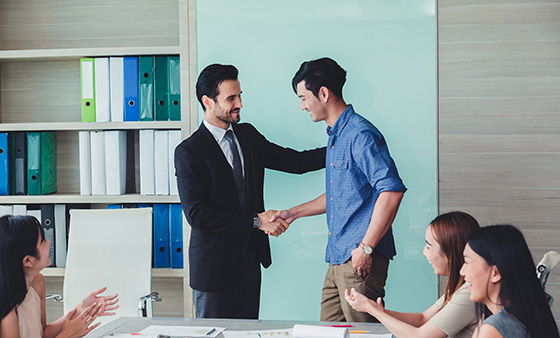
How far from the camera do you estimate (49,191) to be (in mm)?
3348

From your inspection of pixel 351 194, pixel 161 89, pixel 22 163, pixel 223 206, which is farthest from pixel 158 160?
pixel 351 194

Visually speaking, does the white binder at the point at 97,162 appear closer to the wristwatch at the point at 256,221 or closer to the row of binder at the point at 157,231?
the row of binder at the point at 157,231

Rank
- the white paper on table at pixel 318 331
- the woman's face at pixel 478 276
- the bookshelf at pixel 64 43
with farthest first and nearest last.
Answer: the bookshelf at pixel 64 43
the white paper on table at pixel 318 331
the woman's face at pixel 478 276

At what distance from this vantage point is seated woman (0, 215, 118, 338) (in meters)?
1.79

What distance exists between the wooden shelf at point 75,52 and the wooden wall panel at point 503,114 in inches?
57.8

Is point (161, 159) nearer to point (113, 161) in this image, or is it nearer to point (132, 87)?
point (113, 161)

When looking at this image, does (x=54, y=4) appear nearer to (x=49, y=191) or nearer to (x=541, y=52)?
(x=49, y=191)

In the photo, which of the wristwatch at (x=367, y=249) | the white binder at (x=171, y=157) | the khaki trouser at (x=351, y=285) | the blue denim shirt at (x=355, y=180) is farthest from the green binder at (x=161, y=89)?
the wristwatch at (x=367, y=249)

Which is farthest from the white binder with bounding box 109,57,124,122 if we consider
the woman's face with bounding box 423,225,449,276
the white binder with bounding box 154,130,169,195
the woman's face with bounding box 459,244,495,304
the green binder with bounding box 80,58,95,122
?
the woman's face with bounding box 459,244,495,304

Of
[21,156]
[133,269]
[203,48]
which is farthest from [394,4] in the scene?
[21,156]

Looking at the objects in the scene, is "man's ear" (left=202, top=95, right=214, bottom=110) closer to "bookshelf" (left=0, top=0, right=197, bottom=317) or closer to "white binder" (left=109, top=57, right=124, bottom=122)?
"white binder" (left=109, top=57, right=124, bottom=122)

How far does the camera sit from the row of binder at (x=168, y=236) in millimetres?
3170

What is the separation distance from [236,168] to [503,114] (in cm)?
138

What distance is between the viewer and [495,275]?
59.8 inches
